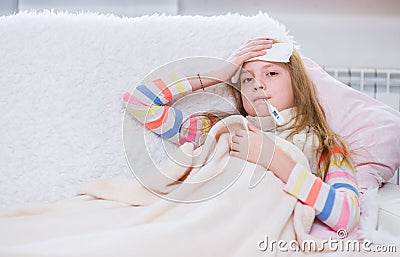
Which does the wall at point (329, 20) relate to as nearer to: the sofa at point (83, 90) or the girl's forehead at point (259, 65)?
the sofa at point (83, 90)

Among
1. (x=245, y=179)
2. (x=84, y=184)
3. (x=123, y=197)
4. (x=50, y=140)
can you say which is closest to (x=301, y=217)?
(x=245, y=179)

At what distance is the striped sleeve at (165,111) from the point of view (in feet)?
4.03

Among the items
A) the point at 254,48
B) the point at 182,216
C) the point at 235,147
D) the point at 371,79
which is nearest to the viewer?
the point at 182,216

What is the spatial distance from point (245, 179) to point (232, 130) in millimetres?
156

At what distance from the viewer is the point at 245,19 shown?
1357mm

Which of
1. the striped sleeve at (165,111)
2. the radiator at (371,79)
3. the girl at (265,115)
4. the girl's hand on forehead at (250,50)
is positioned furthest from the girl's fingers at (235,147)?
the radiator at (371,79)

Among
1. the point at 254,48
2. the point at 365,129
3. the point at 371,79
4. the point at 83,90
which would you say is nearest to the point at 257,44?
the point at 254,48

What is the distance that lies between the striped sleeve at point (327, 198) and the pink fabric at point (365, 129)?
0.44ft

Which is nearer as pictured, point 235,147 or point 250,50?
point 235,147

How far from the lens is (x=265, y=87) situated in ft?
3.98

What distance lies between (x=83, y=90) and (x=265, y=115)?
0.42 m

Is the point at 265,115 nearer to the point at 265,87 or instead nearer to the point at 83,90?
the point at 265,87

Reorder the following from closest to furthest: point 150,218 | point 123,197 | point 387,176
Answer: point 150,218 < point 123,197 < point 387,176

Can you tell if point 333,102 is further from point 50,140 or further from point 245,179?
point 50,140
